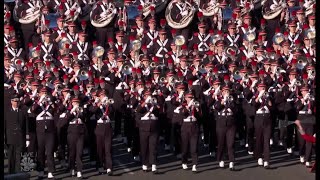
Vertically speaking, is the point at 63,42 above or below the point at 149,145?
above

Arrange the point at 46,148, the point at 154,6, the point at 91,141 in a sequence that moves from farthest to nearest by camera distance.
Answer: the point at 154,6, the point at 91,141, the point at 46,148

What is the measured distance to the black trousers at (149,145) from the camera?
2711 centimetres

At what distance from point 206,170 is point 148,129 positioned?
1618 millimetres

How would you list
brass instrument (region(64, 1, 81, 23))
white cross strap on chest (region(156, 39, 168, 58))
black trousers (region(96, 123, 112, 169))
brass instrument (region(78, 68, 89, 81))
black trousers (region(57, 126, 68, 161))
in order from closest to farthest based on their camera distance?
1. black trousers (region(96, 123, 112, 169))
2. black trousers (region(57, 126, 68, 161))
3. brass instrument (region(78, 68, 89, 81))
4. white cross strap on chest (region(156, 39, 168, 58))
5. brass instrument (region(64, 1, 81, 23))

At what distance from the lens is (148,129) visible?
27.0 m

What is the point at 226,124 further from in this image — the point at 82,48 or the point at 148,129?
the point at 82,48

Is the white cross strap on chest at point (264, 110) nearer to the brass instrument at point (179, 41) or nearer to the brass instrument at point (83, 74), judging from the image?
the brass instrument at point (179, 41)

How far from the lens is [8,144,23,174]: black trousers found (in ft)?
84.5

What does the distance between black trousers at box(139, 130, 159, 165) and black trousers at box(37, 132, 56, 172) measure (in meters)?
1.96

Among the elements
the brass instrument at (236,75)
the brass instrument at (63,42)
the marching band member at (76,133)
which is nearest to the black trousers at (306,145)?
the brass instrument at (236,75)

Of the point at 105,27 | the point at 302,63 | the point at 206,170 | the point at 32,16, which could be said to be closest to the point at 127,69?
the point at 206,170

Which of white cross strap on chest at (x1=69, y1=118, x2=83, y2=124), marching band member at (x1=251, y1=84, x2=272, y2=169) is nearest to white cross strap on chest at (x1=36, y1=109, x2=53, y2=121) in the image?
white cross strap on chest at (x1=69, y1=118, x2=83, y2=124)

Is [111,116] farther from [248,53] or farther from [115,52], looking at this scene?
[248,53]

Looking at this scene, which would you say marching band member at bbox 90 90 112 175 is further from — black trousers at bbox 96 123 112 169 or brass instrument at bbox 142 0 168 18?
brass instrument at bbox 142 0 168 18
